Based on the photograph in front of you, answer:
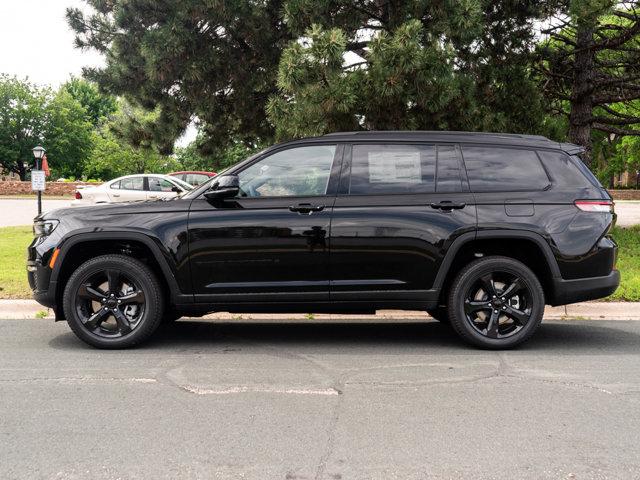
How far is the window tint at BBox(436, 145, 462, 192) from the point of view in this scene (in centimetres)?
552

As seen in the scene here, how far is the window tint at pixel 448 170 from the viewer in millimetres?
5520

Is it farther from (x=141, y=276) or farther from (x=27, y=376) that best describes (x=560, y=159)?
(x=27, y=376)

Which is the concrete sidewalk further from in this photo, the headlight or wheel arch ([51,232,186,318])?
the headlight

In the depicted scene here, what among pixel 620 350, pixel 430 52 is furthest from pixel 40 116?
pixel 620 350

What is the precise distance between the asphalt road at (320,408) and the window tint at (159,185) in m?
14.8

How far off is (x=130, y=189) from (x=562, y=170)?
680 inches

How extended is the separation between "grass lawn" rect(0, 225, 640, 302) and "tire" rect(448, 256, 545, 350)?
2.49 m

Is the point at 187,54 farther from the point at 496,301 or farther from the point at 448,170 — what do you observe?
the point at 496,301

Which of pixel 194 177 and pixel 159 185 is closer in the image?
pixel 159 185

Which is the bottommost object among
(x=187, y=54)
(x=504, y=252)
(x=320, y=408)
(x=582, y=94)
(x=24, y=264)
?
(x=320, y=408)

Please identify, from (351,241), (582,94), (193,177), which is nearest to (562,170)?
(351,241)

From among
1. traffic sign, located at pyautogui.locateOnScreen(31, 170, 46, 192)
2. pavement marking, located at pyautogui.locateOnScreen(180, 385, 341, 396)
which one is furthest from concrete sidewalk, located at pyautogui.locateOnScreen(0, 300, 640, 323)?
traffic sign, located at pyautogui.locateOnScreen(31, 170, 46, 192)

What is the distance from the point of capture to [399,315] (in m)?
7.05

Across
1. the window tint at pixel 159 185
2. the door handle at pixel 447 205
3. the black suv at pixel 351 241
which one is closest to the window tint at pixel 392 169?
the black suv at pixel 351 241
